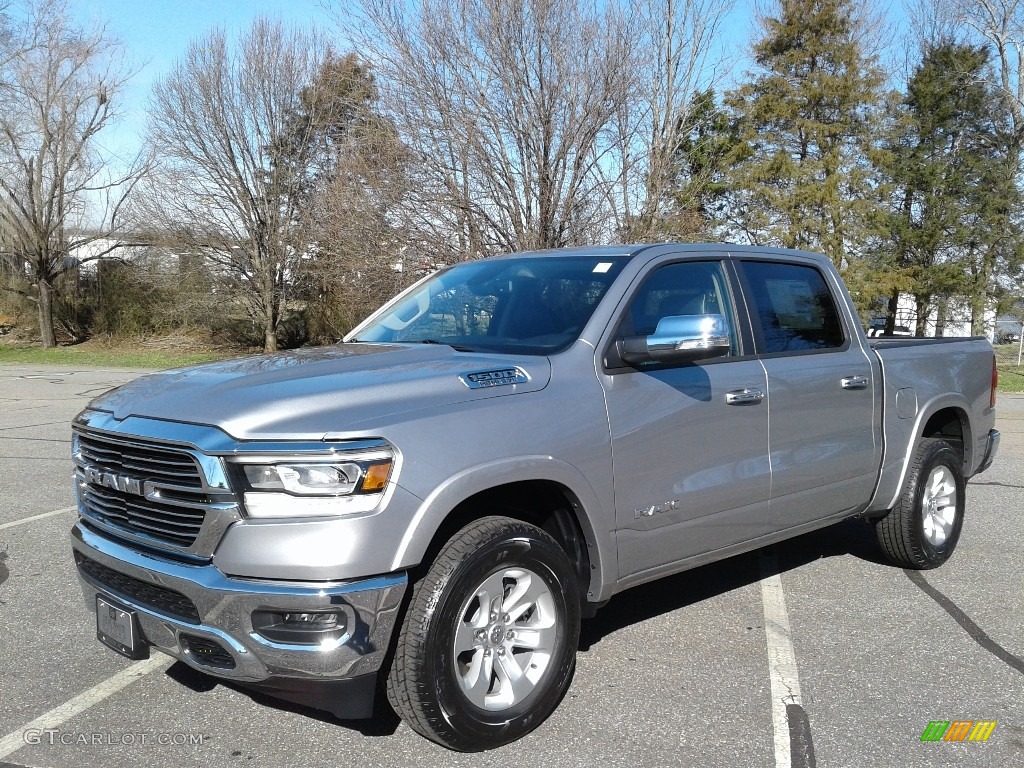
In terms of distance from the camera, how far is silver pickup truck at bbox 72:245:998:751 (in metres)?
2.94

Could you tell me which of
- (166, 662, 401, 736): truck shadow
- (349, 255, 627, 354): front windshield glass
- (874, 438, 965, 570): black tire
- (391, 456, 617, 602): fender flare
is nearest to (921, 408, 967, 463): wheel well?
(874, 438, 965, 570): black tire

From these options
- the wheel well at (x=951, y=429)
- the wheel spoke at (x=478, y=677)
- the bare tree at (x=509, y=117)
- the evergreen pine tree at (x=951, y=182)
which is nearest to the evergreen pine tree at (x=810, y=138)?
the evergreen pine tree at (x=951, y=182)

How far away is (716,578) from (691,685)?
1597 millimetres

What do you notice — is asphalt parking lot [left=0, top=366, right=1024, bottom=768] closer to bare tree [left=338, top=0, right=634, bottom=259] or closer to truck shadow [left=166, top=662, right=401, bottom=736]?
truck shadow [left=166, top=662, right=401, bottom=736]

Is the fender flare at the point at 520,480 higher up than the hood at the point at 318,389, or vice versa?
the hood at the point at 318,389

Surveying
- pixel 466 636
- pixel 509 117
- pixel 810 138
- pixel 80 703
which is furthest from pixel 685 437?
pixel 810 138

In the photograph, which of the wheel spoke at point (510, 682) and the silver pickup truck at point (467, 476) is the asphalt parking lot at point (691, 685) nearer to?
the wheel spoke at point (510, 682)

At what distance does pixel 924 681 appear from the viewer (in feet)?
13.0

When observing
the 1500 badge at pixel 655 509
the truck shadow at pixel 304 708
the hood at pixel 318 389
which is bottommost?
the truck shadow at pixel 304 708

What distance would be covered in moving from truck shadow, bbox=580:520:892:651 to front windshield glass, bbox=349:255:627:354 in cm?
154

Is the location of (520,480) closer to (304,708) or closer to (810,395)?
(304,708)

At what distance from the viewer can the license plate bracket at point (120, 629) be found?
10.5 feet

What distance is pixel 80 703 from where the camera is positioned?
3721mm

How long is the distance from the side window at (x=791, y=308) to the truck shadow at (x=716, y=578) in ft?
4.86
